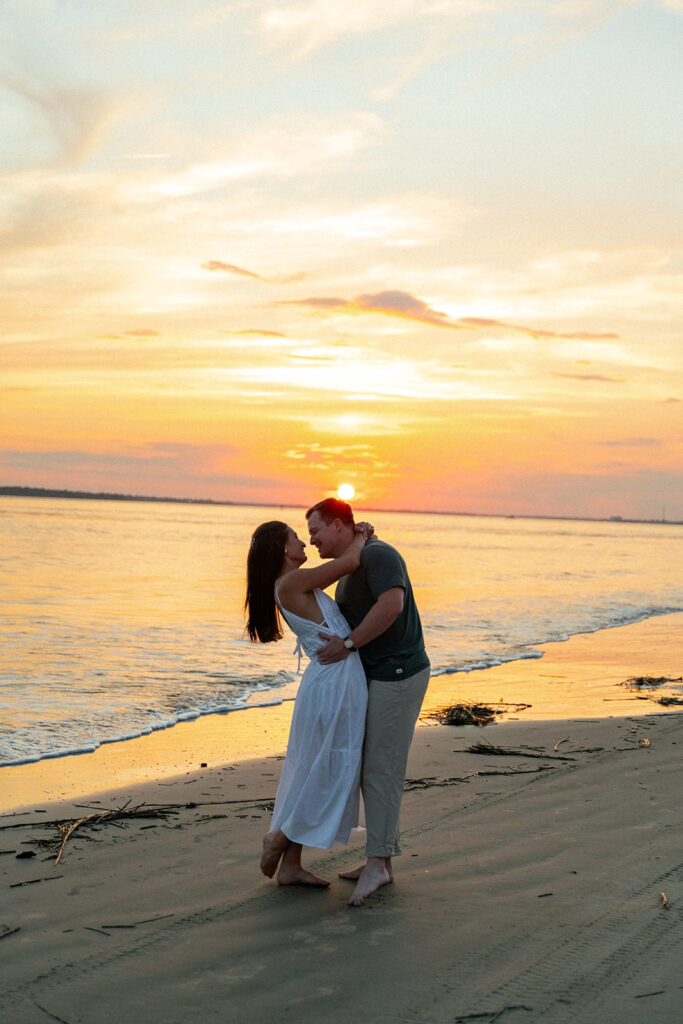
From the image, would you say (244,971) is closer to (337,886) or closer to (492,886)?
(337,886)

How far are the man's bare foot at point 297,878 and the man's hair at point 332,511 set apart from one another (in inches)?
71.1

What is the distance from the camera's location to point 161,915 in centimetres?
423

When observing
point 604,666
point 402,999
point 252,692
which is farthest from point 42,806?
point 604,666

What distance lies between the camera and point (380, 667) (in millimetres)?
4551

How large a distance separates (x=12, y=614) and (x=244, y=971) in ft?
49.4

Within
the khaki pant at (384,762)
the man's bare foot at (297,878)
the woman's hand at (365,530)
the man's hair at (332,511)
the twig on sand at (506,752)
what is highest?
the man's hair at (332,511)

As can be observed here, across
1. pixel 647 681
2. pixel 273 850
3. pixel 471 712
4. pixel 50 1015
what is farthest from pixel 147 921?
pixel 647 681

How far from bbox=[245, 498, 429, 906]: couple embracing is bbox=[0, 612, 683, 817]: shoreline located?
2.70m

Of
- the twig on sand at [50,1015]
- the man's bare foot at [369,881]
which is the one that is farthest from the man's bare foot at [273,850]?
the twig on sand at [50,1015]

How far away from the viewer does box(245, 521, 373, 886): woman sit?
14.7 ft

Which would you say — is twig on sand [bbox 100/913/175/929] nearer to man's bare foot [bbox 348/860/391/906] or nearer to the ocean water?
man's bare foot [bbox 348/860/391/906]

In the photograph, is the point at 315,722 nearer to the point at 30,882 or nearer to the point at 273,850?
the point at 273,850

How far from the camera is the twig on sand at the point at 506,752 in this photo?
7.50 m

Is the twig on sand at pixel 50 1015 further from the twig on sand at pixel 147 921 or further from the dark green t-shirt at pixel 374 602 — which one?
the dark green t-shirt at pixel 374 602
